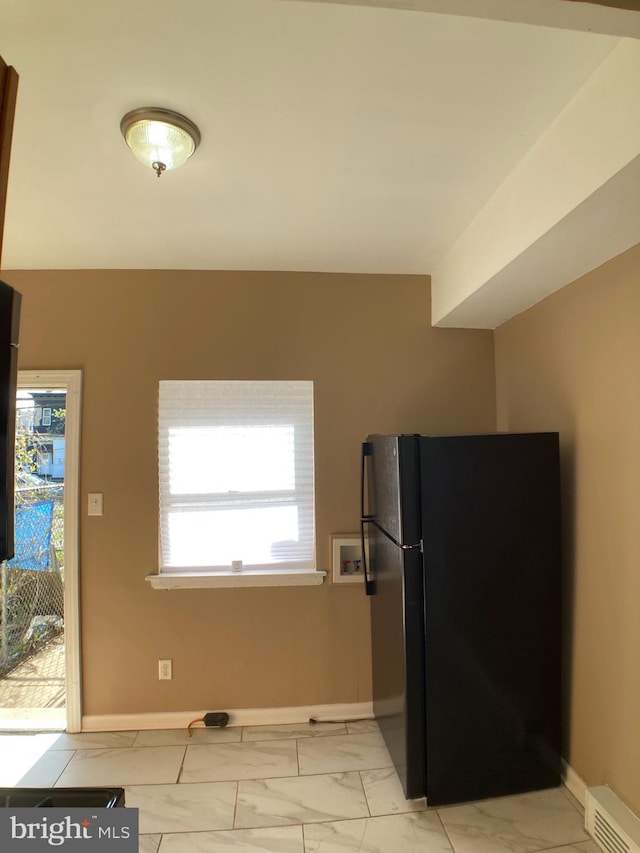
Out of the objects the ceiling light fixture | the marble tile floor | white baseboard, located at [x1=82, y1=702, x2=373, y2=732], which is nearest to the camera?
the ceiling light fixture

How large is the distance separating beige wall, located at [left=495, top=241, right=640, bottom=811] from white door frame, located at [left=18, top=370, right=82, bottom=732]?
8.11ft

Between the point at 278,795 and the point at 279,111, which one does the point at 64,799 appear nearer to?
the point at 278,795

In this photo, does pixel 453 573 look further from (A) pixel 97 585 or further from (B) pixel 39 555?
(B) pixel 39 555

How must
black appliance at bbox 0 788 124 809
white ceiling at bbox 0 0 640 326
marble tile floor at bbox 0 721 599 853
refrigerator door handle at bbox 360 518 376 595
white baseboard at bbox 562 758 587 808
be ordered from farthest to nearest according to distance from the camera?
refrigerator door handle at bbox 360 518 376 595 → white baseboard at bbox 562 758 587 808 → marble tile floor at bbox 0 721 599 853 → white ceiling at bbox 0 0 640 326 → black appliance at bbox 0 788 124 809

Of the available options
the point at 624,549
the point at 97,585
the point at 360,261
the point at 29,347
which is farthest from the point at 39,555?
the point at 624,549

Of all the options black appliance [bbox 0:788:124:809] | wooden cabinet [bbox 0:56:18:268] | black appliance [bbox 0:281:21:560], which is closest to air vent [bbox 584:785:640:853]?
black appliance [bbox 0:788:124:809]

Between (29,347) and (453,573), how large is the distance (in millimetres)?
2500

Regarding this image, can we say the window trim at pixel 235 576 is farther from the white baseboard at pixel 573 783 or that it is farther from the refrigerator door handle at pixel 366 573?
the white baseboard at pixel 573 783

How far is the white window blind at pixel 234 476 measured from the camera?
2510mm

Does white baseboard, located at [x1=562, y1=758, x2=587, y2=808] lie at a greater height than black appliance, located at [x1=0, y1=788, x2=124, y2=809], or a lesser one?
lesser

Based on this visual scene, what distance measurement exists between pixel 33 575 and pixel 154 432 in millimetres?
1116

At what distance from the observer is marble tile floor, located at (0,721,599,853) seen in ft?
5.66

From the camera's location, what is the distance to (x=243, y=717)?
2.46 meters

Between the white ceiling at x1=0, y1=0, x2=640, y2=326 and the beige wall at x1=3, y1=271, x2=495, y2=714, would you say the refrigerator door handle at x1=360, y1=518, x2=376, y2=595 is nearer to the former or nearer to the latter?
the beige wall at x1=3, y1=271, x2=495, y2=714
